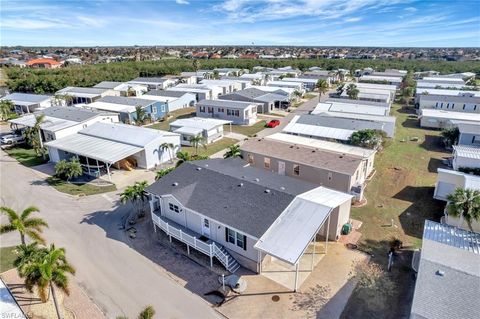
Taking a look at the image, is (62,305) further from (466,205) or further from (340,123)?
(340,123)

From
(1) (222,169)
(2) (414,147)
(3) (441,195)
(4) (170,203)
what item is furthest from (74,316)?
(2) (414,147)

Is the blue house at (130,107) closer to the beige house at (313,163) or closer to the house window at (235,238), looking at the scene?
the beige house at (313,163)

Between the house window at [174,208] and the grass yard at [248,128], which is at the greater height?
the house window at [174,208]

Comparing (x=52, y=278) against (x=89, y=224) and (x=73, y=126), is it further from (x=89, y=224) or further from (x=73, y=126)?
(x=73, y=126)

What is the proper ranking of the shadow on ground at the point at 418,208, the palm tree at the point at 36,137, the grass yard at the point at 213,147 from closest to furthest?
the shadow on ground at the point at 418,208, the palm tree at the point at 36,137, the grass yard at the point at 213,147

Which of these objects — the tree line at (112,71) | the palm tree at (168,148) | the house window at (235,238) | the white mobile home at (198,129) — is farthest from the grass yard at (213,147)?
the tree line at (112,71)

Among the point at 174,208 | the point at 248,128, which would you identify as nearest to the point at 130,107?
the point at 248,128

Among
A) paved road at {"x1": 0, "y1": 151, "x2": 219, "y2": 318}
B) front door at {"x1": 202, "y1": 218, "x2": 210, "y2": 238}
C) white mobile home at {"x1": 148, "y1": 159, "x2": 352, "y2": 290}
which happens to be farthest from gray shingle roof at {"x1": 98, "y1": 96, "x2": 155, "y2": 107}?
front door at {"x1": 202, "y1": 218, "x2": 210, "y2": 238}
